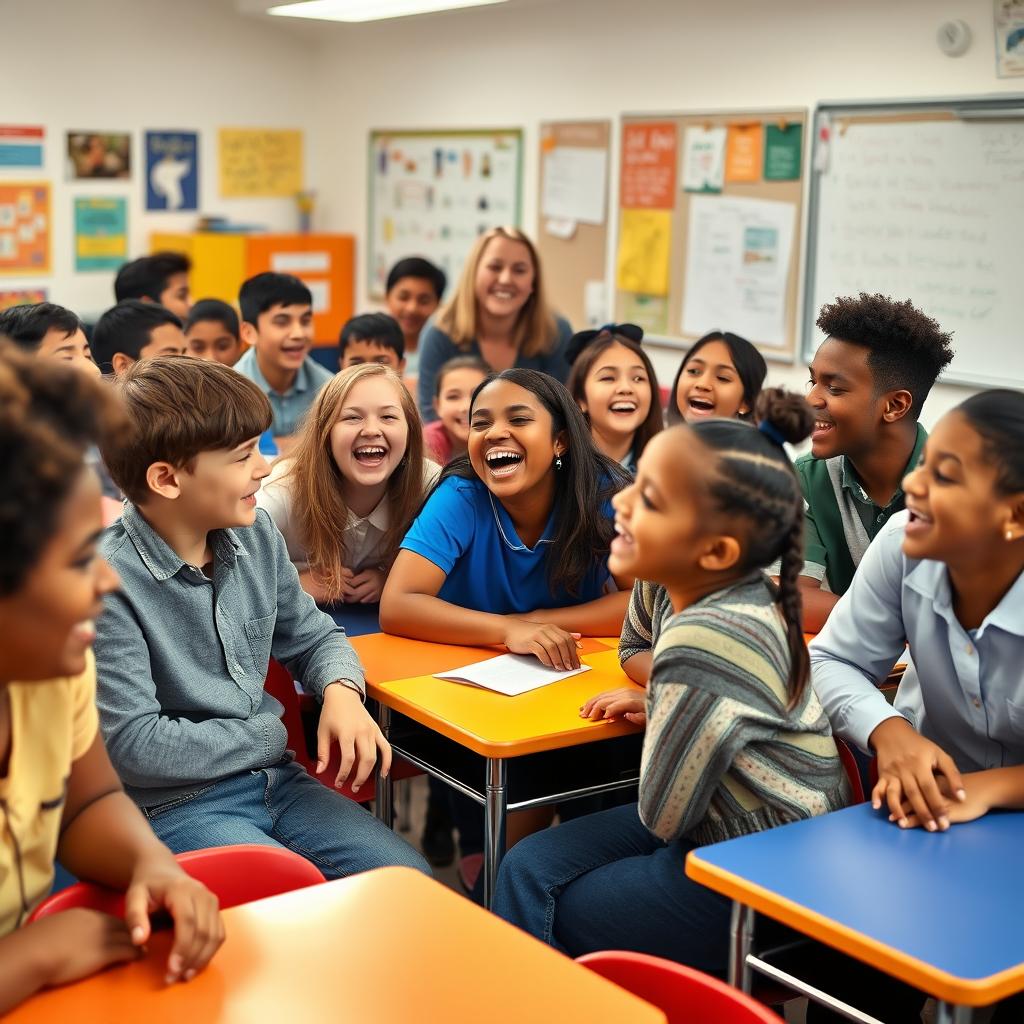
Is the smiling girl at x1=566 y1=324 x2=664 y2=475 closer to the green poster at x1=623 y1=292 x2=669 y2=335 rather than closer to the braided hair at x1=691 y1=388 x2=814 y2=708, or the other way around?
the braided hair at x1=691 y1=388 x2=814 y2=708

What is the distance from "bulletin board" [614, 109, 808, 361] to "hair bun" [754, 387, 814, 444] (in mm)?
3592

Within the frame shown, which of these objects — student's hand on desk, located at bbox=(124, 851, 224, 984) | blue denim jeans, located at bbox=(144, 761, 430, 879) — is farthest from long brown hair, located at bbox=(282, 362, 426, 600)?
student's hand on desk, located at bbox=(124, 851, 224, 984)

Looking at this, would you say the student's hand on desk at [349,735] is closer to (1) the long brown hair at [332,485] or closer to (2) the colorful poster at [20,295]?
(1) the long brown hair at [332,485]

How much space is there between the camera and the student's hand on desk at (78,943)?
1309mm

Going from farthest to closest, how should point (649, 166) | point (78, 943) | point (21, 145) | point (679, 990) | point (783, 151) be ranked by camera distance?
→ 1. point (21, 145)
2. point (649, 166)
3. point (783, 151)
4. point (679, 990)
5. point (78, 943)

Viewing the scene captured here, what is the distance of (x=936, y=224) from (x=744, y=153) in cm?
100

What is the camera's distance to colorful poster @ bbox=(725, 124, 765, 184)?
5.46m

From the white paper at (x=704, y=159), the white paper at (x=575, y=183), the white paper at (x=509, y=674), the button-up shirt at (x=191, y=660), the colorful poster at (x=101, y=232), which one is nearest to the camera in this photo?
the button-up shirt at (x=191, y=660)

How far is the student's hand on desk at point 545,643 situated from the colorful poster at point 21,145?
5.18m

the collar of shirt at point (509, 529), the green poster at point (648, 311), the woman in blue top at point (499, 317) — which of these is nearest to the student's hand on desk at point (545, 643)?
the collar of shirt at point (509, 529)

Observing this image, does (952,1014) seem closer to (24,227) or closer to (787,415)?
(787,415)

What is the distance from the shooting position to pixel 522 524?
2.90 m

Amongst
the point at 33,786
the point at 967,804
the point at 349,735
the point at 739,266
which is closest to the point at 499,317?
the point at 739,266

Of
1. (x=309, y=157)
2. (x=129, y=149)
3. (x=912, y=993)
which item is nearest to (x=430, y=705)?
(x=912, y=993)
